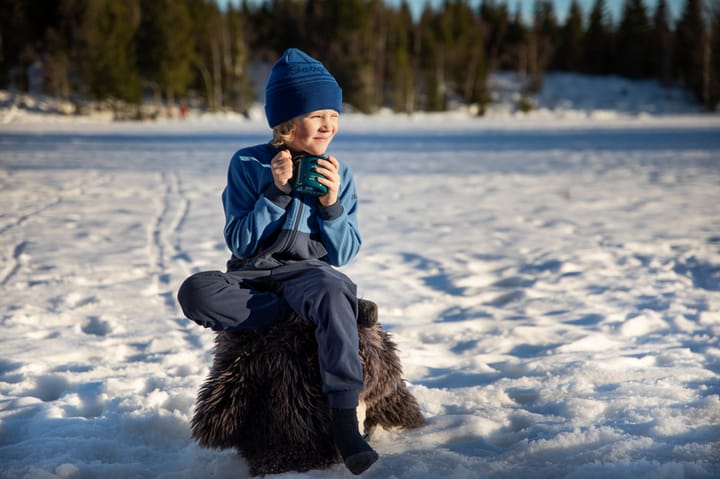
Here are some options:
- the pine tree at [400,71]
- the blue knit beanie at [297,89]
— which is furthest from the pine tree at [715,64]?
the blue knit beanie at [297,89]

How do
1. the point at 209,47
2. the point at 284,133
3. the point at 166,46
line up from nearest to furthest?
the point at 284,133
the point at 166,46
the point at 209,47

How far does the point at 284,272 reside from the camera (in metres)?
2.28

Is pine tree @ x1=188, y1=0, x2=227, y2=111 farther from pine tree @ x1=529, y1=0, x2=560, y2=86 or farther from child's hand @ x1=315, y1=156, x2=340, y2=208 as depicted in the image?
child's hand @ x1=315, y1=156, x2=340, y2=208

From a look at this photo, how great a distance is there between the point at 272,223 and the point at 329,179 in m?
0.27

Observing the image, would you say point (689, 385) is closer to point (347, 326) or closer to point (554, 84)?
point (347, 326)

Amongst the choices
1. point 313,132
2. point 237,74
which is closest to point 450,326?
point 313,132

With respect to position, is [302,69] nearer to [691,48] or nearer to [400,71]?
[400,71]

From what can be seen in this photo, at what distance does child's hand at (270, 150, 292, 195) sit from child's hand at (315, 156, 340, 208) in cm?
11

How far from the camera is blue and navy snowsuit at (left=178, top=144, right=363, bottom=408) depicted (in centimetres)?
209

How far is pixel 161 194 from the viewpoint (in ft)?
30.0

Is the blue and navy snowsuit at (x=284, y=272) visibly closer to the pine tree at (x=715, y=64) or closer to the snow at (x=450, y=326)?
the snow at (x=450, y=326)

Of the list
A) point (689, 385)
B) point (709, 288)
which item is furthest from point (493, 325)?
point (709, 288)

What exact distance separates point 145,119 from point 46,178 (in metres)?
29.0

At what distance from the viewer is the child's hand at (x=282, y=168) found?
86.2 inches
